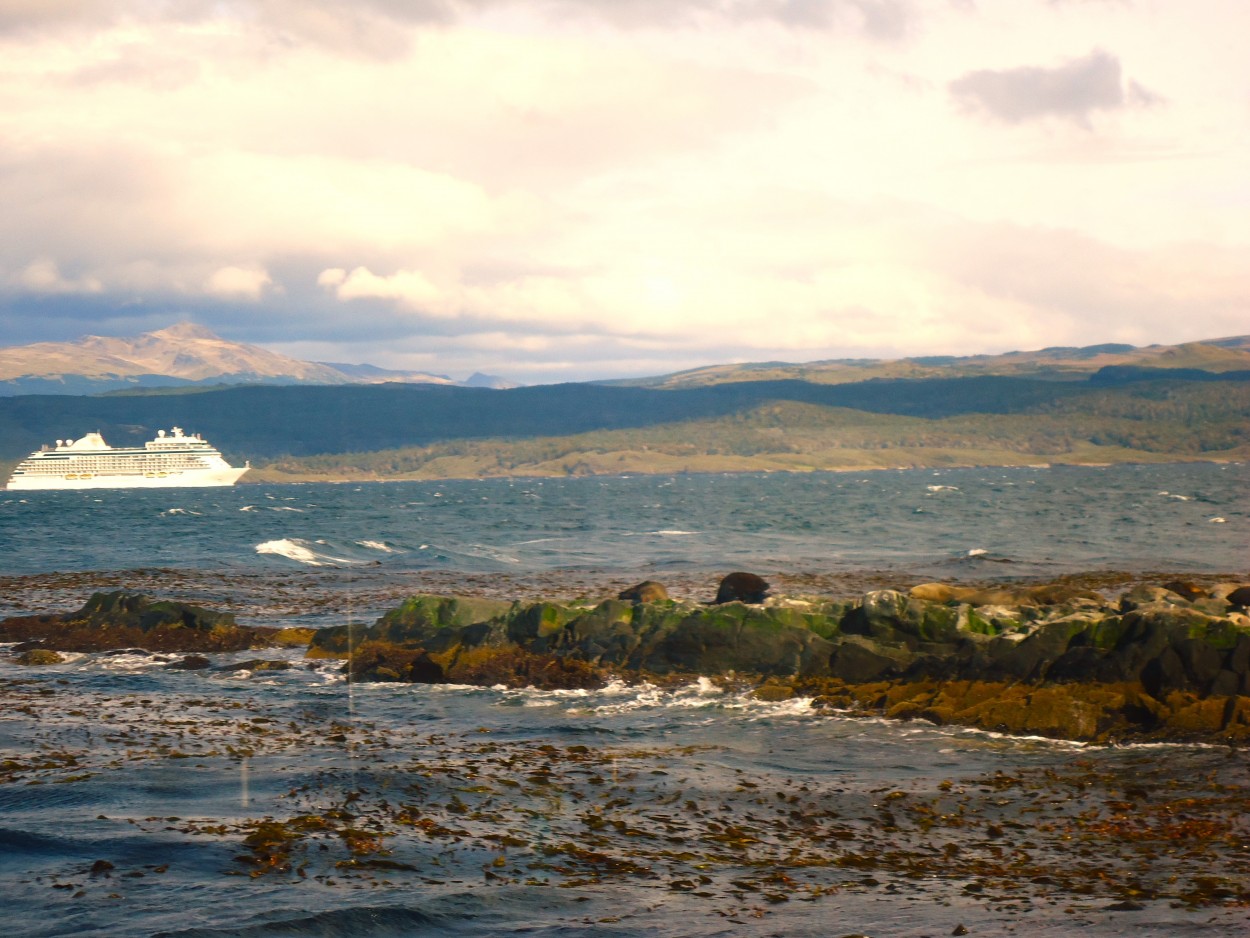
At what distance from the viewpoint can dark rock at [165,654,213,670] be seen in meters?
29.4

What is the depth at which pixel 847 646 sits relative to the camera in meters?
26.4

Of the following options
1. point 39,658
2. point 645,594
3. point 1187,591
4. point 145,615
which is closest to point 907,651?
point 645,594

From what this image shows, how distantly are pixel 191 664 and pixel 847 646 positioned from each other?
15.9 meters

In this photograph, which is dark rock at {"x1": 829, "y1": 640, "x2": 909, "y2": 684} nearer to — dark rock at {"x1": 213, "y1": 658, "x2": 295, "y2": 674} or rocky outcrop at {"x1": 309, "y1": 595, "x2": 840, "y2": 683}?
rocky outcrop at {"x1": 309, "y1": 595, "x2": 840, "y2": 683}

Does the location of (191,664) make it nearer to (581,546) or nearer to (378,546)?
(378,546)

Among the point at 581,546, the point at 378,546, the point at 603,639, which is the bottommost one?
the point at 581,546

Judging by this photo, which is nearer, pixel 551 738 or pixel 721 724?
pixel 551 738

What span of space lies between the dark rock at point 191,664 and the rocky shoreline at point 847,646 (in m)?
0.08

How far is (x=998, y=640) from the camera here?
82.5 ft

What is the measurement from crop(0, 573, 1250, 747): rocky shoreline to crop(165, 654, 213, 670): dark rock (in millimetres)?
79

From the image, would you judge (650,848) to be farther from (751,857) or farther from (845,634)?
(845,634)

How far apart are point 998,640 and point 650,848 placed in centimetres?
1298

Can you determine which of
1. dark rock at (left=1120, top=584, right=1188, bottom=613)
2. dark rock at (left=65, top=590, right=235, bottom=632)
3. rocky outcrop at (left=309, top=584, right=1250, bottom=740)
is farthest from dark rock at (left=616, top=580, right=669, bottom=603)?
dark rock at (left=1120, top=584, right=1188, bottom=613)

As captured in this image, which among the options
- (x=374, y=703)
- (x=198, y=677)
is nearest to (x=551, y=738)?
(x=374, y=703)
